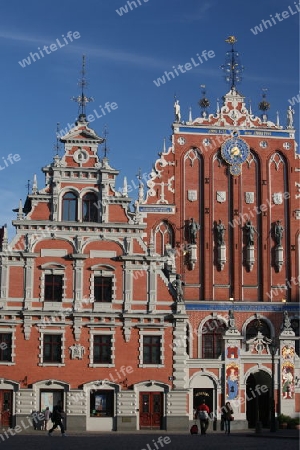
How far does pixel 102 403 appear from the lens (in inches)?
1916

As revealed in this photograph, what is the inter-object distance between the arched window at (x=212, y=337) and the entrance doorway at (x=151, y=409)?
7581 millimetres

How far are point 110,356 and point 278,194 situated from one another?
18.1 meters

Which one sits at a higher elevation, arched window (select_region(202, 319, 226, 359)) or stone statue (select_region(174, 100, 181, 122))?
stone statue (select_region(174, 100, 181, 122))

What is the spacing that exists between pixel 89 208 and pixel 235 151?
13388 millimetres

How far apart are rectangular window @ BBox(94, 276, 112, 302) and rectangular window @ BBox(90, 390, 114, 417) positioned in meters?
5.29

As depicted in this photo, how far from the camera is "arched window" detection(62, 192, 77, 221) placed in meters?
50.9

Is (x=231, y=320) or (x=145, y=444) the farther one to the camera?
(x=231, y=320)

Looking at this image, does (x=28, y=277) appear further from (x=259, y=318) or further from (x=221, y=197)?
(x=259, y=318)

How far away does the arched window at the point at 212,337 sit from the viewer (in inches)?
2210

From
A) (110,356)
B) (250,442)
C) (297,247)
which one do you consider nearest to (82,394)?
(110,356)

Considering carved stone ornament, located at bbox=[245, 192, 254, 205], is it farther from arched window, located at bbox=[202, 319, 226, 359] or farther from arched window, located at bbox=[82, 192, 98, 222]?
arched window, located at bbox=[82, 192, 98, 222]

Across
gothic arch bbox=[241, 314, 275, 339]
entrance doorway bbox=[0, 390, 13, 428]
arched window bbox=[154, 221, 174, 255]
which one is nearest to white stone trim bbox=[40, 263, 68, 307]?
entrance doorway bbox=[0, 390, 13, 428]

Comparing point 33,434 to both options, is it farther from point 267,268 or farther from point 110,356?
point 267,268

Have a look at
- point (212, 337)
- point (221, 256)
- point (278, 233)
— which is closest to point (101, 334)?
point (212, 337)
